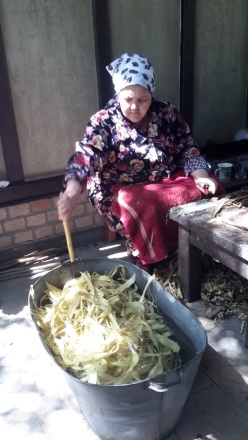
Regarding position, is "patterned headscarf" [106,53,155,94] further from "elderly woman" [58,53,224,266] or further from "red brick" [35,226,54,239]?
"red brick" [35,226,54,239]

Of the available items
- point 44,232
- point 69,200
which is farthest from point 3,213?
point 69,200

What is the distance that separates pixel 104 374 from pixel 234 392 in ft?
2.41

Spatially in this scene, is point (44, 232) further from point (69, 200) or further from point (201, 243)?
point (201, 243)

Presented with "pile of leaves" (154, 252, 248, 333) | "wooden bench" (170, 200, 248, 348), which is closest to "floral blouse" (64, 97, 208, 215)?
"wooden bench" (170, 200, 248, 348)

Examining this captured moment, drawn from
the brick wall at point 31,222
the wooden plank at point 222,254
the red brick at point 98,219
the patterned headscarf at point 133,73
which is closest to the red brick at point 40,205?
the brick wall at point 31,222

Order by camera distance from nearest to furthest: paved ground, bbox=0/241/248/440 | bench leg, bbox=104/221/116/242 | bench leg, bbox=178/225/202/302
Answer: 1. paved ground, bbox=0/241/248/440
2. bench leg, bbox=178/225/202/302
3. bench leg, bbox=104/221/116/242

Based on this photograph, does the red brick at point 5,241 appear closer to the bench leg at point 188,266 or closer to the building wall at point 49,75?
the building wall at point 49,75

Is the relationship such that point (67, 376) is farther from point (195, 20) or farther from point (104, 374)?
point (195, 20)

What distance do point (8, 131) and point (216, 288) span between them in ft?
6.23

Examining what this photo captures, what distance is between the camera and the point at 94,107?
328 centimetres

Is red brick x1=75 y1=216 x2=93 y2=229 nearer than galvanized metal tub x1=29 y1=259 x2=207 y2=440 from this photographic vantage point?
No

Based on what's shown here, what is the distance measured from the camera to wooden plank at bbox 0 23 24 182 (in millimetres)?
2848

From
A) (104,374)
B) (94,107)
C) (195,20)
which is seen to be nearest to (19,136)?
(94,107)

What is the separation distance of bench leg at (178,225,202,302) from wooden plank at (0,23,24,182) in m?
1.46
